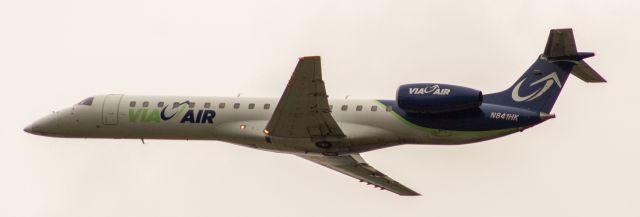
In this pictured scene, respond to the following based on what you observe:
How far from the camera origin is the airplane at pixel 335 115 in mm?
46344

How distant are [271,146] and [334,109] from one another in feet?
8.11

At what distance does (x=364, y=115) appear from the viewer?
48.8m

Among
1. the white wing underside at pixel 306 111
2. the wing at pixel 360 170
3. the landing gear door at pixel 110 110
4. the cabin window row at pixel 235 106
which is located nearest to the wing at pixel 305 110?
the white wing underside at pixel 306 111

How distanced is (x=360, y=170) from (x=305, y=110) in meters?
7.47

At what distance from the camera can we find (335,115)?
1937 inches

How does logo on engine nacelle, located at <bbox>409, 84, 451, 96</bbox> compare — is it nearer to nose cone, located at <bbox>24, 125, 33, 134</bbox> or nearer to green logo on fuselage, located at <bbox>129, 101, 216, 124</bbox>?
green logo on fuselage, located at <bbox>129, 101, 216, 124</bbox>

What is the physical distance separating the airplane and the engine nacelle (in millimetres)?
32

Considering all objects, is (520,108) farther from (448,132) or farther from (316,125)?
(316,125)

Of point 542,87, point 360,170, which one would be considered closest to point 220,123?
point 360,170

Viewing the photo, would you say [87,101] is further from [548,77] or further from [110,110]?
[548,77]

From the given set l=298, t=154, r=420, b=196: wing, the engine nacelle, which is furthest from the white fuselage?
l=298, t=154, r=420, b=196: wing

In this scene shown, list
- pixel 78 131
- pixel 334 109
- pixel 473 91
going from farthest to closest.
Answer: pixel 78 131 → pixel 334 109 → pixel 473 91

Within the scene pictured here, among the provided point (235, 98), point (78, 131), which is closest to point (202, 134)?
point (235, 98)

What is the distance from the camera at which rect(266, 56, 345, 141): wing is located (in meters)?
44.2
